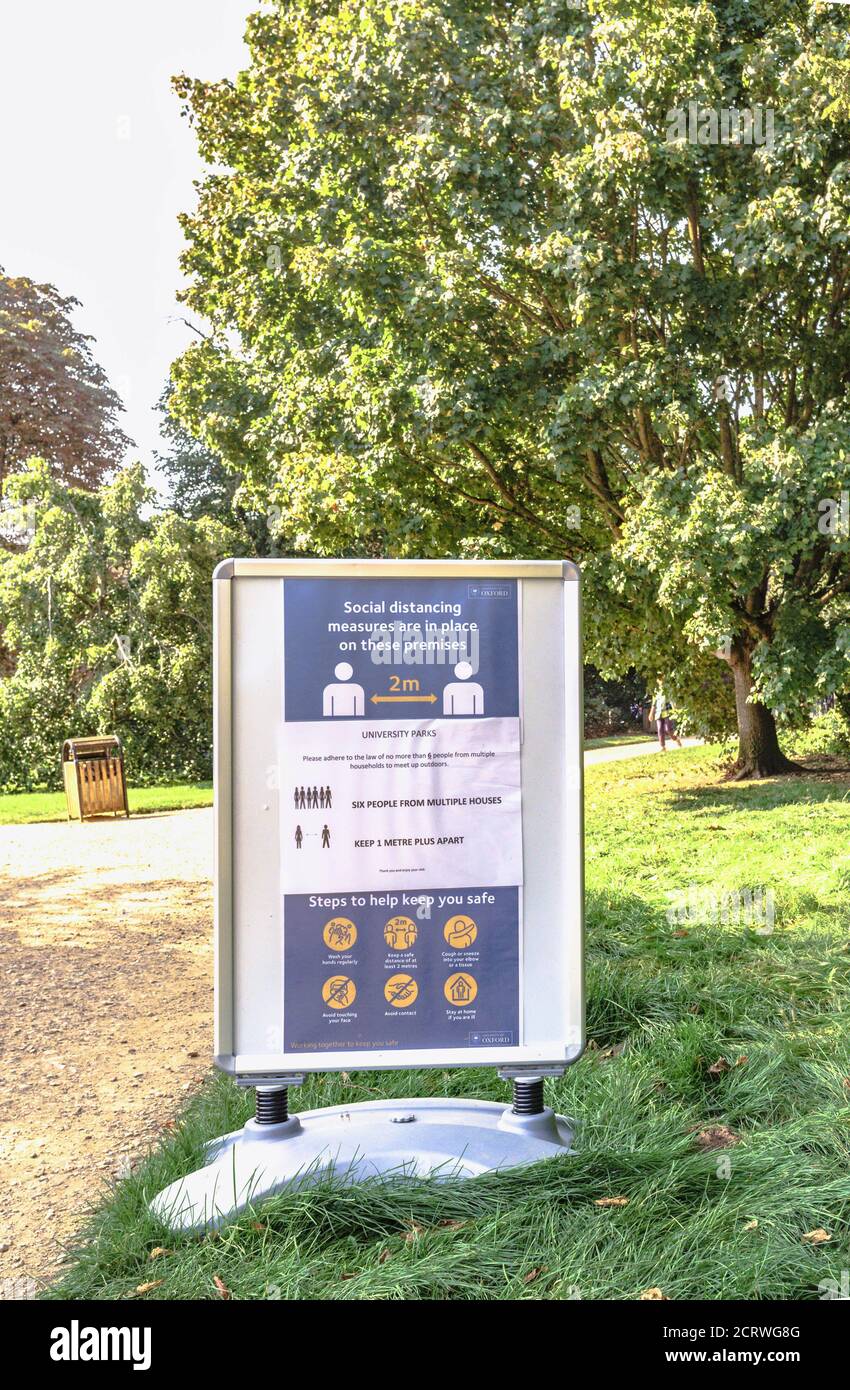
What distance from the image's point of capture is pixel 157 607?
61.9 feet

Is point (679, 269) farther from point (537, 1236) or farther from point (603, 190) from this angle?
point (537, 1236)

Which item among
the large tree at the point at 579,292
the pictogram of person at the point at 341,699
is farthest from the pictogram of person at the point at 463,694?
the large tree at the point at 579,292

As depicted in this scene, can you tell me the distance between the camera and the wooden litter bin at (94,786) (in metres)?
13.9

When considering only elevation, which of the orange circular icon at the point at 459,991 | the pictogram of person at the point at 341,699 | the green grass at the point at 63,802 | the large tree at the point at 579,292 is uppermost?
the large tree at the point at 579,292

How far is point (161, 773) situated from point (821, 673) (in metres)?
12.1

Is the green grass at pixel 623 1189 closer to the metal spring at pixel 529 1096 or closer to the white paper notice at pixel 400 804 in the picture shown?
the metal spring at pixel 529 1096

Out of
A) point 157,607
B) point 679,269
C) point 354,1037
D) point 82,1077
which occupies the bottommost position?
point 82,1077

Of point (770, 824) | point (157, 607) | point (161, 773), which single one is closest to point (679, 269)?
point (770, 824)

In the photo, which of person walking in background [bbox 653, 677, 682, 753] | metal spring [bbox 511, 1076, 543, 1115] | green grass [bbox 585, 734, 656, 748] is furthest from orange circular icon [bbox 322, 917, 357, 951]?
green grass [bbox 585, 734, 656, 748]

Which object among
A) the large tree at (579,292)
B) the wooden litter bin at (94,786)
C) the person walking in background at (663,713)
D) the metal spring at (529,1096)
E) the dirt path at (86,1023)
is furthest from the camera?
the person walking in background at (663,713)

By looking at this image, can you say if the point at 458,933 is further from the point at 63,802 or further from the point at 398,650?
the point at 63,802

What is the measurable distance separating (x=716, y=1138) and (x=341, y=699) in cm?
181

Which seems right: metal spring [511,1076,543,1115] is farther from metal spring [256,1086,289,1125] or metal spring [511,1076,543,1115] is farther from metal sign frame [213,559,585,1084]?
metal spring [256,1086,289,1125]

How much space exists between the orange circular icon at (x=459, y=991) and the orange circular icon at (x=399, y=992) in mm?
97
